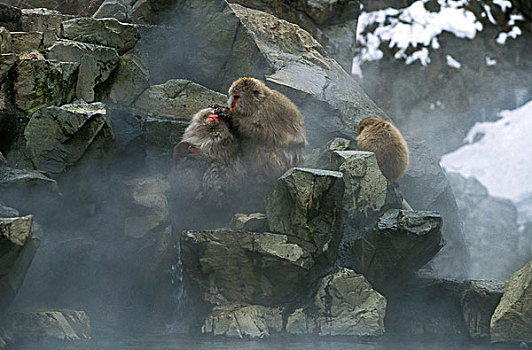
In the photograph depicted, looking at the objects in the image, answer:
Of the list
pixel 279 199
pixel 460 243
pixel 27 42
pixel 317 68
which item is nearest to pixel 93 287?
pixel 279 199

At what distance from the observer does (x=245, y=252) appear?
439 centimetres

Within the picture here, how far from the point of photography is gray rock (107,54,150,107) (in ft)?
18.0

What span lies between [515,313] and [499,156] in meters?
5.47

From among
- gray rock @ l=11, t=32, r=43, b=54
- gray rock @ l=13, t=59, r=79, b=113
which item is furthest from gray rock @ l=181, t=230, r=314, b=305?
gray rock @ l=11, t=32, r=43, b=54

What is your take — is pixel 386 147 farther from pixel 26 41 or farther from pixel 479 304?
pixel 26 41

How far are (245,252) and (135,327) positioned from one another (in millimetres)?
992

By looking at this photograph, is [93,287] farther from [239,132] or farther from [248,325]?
[239,132]

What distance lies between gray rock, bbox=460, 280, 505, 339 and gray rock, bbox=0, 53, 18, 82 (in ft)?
12.9

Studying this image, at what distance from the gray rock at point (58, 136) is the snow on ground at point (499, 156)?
6561mm

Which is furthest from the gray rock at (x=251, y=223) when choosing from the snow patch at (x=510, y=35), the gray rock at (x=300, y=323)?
the snow patch at (x=510, y=35)

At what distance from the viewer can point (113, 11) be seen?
611 centimetres

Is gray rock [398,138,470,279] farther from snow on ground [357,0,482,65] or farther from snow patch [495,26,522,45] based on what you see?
snow patch [495,26,522,45]

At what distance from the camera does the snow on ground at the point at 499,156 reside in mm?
8828

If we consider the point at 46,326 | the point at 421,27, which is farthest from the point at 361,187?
the point at 421,27
